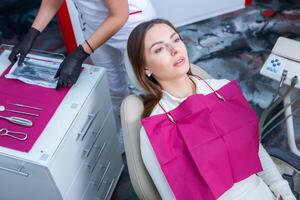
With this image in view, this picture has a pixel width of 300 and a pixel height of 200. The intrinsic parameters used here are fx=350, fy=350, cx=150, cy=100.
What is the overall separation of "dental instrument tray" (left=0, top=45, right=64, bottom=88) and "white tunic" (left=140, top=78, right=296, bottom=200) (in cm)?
44

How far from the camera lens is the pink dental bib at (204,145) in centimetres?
120

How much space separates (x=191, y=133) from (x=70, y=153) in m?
0.43

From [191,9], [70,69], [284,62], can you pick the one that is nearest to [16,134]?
[70,69]

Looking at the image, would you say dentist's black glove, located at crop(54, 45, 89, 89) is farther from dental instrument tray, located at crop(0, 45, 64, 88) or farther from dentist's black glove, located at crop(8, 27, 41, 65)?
dentist's black glove, located at crop(8, 27, 41, 65)

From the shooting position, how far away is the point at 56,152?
3.73 ft

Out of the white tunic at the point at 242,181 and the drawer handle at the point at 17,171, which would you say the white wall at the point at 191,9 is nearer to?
the white tunic at the point at 242,181

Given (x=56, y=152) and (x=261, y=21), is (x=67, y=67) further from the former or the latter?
(x=261, y=21)

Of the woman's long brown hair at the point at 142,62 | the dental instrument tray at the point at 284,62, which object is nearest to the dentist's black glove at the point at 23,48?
the woman's long brown hair at the point at 142,62

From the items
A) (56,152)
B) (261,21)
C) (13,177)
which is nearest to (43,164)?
(56,152)

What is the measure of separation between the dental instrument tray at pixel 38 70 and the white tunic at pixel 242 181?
44 cm

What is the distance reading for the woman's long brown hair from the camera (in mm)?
1293

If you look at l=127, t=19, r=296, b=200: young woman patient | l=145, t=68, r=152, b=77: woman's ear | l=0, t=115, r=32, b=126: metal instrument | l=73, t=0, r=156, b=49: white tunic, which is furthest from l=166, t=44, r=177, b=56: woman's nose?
l=0, t=115, r=32, b=126: metal instrument

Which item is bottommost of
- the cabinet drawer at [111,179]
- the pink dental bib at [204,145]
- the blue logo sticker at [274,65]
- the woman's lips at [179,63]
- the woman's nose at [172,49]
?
the cabinet drawer at [111,179]

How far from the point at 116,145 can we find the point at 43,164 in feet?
2.17
